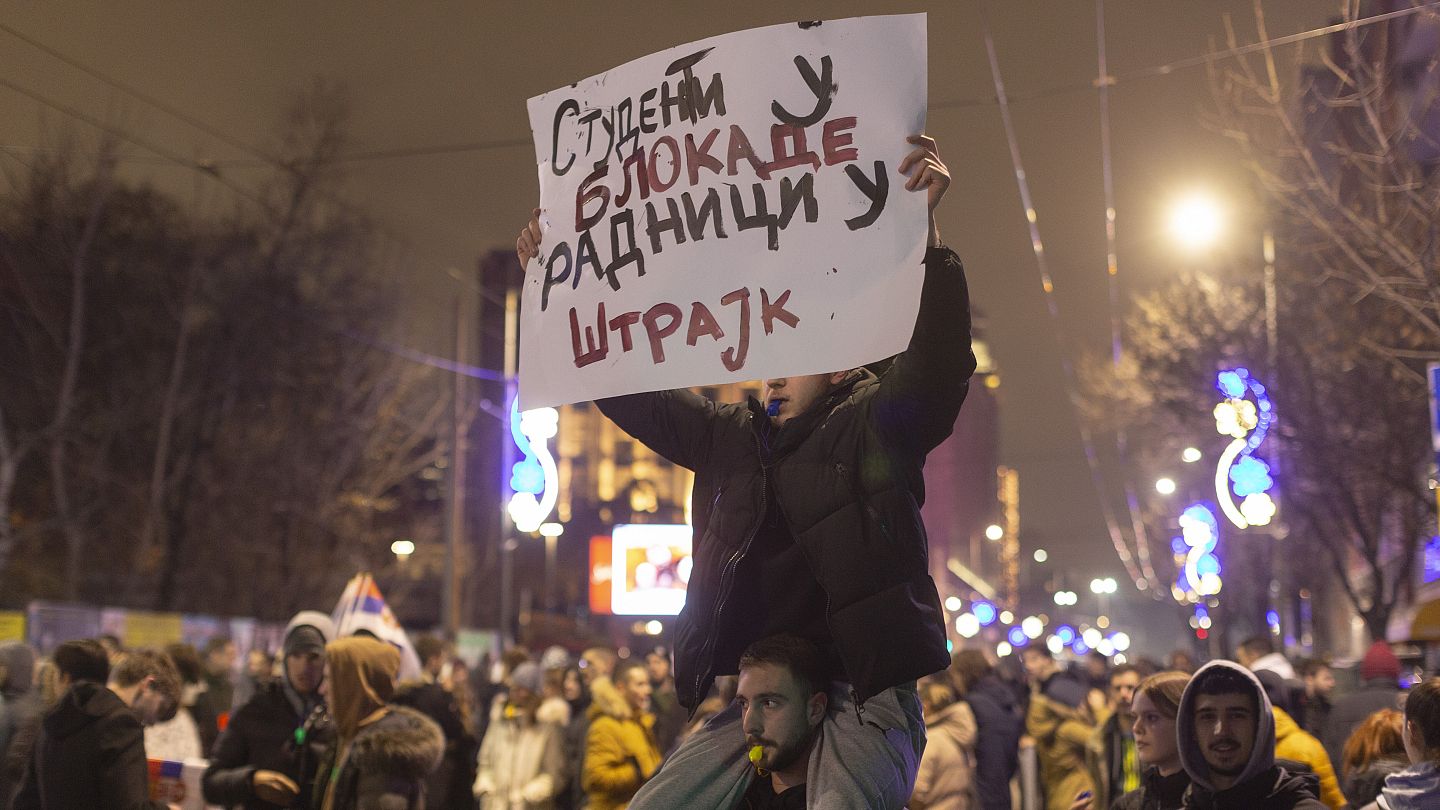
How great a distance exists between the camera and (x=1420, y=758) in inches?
214

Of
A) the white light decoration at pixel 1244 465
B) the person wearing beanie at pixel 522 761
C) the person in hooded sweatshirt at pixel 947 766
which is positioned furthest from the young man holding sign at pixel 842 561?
the white light decoration at pixel 1244 465

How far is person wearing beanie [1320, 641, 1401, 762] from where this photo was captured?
34.6 feet

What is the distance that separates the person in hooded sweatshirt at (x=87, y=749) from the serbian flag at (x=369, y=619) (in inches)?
91.1

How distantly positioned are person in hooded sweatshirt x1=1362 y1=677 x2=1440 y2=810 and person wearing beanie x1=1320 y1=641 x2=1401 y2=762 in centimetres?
465

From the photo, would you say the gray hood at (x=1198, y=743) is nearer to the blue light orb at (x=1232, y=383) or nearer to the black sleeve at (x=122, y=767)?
the black sleeve at (x=122, y=767)

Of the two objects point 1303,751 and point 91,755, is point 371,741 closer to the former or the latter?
point 91,755

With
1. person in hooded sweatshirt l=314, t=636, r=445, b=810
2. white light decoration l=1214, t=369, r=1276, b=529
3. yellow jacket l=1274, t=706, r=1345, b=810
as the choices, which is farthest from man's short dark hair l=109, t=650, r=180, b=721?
white light decoration l=1214, t=369, r=1276, b=529

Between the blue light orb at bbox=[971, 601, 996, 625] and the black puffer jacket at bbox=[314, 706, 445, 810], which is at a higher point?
the blue light orb at bbox=[971, 601, 996, 625]

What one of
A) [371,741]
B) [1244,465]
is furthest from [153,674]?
[1244,465]

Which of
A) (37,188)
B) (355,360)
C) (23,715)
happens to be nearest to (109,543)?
(355,360)

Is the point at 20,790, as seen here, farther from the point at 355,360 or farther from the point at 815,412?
the point at 355,360

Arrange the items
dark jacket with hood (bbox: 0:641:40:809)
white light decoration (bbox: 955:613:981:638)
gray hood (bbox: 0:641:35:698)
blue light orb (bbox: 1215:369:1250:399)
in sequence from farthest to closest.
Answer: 1. white light decoration (bbox: 955:613:981:638)
2. blue light orb (bbox: 1215:369:1250:399)
3. gray hood (bbox: 0:641:35:698)
4. dark jacket with hood (bbox: 0:641:40:809)

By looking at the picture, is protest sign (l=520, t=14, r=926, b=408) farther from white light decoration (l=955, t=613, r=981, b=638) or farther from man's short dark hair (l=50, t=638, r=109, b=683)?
white light decoration (l=955, t=613, r=981, b=638)

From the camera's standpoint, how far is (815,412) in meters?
4.04
